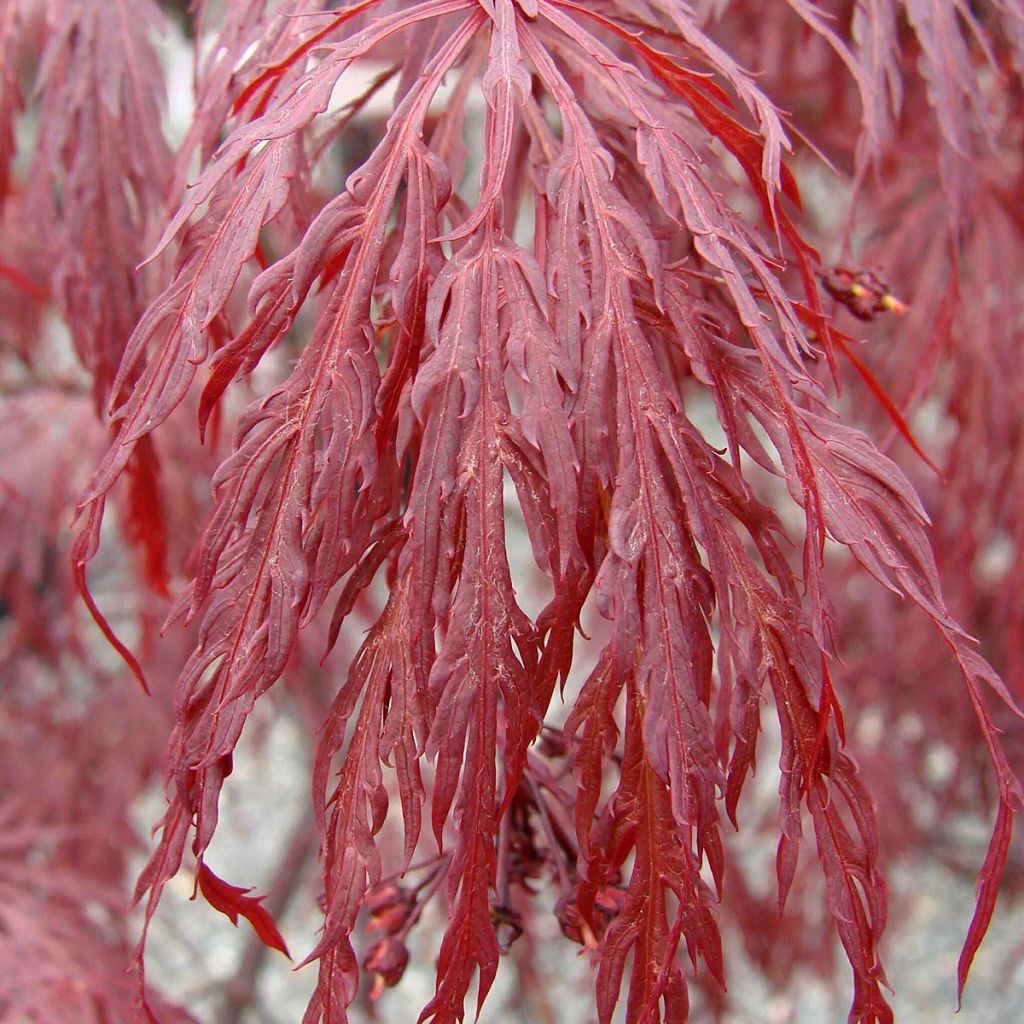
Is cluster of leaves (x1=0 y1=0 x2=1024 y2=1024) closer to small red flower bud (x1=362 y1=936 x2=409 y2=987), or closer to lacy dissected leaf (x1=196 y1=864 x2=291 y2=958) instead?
lacy dissected leaf (x1=196 y1=864 x2=291 y2=958)

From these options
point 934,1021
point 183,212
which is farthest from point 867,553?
point 934,1021

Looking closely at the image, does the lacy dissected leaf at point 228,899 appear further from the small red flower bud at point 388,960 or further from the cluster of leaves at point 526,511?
the small red flower bud at point 388,960

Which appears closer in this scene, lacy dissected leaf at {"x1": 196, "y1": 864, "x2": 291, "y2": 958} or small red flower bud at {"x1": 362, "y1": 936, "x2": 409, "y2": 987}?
lacy dissected leaf at {"x1": 196, "y1": 864, "x2": 291, "y2": 958}

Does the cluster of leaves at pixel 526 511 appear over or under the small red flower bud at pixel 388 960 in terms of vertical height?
over

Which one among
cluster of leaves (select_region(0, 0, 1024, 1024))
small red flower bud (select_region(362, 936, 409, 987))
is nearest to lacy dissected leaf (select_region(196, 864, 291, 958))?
cluster of leaves (select_region(0, 0, 1024, 1024))

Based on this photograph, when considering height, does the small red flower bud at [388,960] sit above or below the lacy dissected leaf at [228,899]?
below

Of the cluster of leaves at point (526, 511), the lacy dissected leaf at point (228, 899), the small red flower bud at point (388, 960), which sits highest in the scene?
the cluster of leaves at point (526, 511)

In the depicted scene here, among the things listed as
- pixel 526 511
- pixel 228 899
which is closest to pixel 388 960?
pixel 228 899

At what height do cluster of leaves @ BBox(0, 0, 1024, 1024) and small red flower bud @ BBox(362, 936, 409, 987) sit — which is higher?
cluster of leaves @ BBox(0, 0, 1024, 1024)

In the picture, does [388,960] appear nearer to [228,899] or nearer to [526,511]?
[228,899]

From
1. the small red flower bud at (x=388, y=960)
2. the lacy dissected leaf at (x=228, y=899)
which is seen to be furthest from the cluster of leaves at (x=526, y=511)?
the small red flower bud at (x=388, y=960)

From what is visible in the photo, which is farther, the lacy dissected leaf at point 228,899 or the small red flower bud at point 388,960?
the small red flower bud at point 388,960

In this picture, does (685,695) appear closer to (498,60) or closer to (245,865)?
(498,60)
